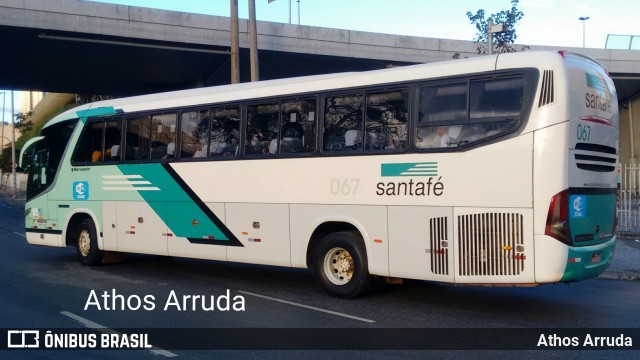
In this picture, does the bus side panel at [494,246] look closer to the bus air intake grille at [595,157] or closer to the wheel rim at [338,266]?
the bus air intake grille at [595,157]

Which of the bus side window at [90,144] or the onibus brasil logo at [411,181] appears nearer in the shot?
the onibus brasil logo at [411,181]

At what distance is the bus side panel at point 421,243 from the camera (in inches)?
376

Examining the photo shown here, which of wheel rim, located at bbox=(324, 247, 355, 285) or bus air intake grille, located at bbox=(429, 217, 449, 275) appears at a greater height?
bus air intake grille, located at bbox=(429, 217, 449, 275)

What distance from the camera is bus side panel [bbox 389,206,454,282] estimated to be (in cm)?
955

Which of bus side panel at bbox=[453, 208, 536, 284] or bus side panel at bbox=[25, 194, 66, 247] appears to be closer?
bus side panel at bbox=[453, 208, 536, 284]

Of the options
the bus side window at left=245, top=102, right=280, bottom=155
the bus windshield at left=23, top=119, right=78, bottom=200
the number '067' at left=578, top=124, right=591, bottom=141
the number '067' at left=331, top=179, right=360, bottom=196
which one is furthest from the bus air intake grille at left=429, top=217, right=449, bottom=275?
the bus windshield at left=23, top=119, right=78, bottom=200

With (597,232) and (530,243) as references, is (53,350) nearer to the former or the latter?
(530,243)

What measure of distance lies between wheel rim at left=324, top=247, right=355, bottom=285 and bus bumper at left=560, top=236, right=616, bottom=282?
10.7ft

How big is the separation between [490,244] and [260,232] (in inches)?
165

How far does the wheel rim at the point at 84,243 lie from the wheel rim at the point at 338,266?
6448 millimetres

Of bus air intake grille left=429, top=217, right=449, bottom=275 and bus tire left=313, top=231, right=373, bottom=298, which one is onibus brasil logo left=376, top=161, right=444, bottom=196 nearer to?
bus air intake grille left=429, top=217, right=449, bottom=275

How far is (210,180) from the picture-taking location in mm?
12586

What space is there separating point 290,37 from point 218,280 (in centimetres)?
1869

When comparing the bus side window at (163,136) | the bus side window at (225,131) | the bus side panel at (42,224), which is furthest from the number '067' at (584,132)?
the bus side panel at (42,224)
